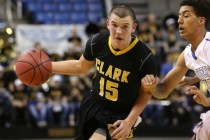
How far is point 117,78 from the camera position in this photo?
471 cm

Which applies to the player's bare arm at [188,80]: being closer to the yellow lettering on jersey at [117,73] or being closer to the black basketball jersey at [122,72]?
the black basketball jersey at [122,72]

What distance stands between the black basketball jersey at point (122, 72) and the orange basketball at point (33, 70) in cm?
53

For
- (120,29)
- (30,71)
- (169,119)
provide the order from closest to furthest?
(120,29) → (30,71) → (169,119)

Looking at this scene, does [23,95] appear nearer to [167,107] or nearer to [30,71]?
[167,107]

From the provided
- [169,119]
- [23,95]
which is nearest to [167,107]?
[169,119]

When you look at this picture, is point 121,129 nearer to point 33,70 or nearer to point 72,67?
point 72,67

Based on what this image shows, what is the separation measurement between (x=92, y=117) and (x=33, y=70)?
756 millimetres

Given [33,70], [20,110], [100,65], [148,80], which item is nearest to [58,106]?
[20,110]

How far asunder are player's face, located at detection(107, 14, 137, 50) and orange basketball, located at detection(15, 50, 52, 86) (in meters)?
0.78

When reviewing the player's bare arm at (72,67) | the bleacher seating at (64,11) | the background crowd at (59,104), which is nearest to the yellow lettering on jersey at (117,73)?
the player's bare arm at (72,67)

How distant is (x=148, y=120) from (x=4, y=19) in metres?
6.61

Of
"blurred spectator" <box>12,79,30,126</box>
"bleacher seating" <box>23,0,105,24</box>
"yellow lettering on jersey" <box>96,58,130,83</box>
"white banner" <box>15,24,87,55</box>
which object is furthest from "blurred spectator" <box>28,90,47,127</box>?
"yellow lettering on jersey" <box>96,58,130,83</box>

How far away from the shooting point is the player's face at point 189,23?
4.35 metres

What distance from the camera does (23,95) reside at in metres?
11.6
